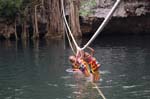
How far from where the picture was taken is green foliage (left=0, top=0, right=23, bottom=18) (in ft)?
129

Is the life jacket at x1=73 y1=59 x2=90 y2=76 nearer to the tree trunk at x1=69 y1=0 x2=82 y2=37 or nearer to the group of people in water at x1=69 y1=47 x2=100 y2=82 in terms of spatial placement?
the group of people in water at x1=69 y1=47 x2=100 y2=82

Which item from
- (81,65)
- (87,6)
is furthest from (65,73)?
(87,6)

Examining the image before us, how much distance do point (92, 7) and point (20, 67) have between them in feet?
57.0

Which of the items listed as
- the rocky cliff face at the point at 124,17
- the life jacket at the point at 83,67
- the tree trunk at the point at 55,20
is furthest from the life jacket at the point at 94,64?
the rocky cliff face at the point at 124,17

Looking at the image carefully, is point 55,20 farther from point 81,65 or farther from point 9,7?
point 81,65

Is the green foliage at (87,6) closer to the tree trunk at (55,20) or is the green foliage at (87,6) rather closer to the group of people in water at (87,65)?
the tree trunk at (55,20)

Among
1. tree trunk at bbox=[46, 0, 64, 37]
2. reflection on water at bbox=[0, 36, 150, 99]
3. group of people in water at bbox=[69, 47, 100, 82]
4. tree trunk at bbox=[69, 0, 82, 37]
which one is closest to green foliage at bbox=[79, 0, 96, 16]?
tree trunk at bbox=[69, 0, 82, 37]

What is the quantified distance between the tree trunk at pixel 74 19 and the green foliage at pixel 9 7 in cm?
444

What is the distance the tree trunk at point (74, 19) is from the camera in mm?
37562

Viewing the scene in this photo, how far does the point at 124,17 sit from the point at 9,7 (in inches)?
379

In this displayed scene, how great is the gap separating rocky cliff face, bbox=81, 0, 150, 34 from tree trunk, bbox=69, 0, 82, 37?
2363 mm

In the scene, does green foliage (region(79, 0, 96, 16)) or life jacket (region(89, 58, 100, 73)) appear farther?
green foliage (region(79, 0, 96, 16))

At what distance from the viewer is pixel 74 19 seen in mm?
37750

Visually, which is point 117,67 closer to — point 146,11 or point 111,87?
point 111,87
